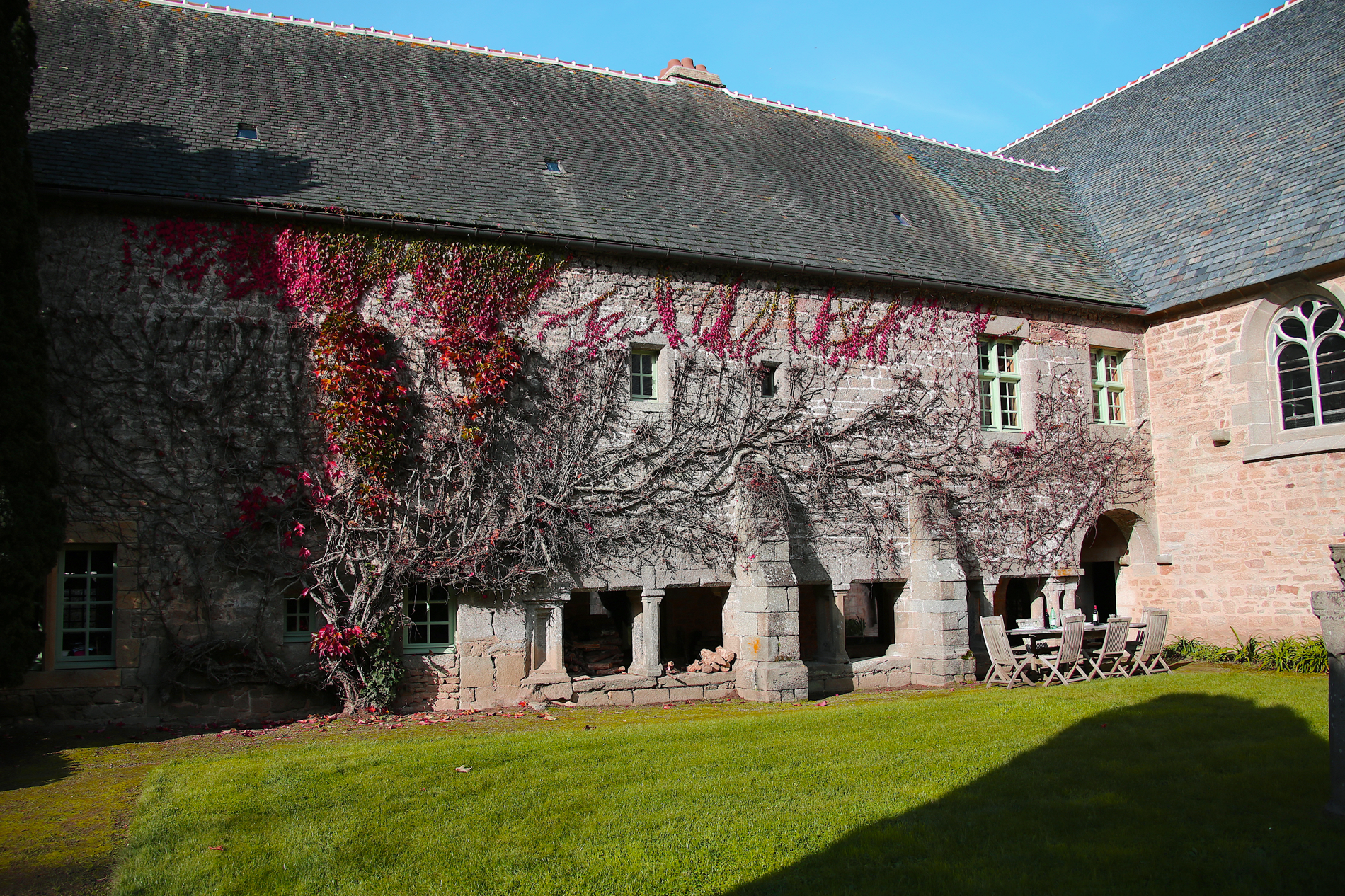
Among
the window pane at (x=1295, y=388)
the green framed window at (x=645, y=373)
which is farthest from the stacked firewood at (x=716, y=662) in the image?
the window pane at (x=1295, y=388)

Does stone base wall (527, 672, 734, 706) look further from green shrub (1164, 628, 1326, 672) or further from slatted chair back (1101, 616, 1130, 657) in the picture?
green shrub (1164, 628, 1326, 672)

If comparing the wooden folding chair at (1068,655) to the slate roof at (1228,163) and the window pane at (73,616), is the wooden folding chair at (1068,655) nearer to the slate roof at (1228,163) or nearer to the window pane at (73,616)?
the slate roof at (1228,163)

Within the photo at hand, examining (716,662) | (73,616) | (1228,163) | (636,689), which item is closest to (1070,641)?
(716,662)

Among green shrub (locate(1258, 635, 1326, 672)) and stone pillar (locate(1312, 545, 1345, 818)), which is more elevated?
stone pillar (locate(1312, 545, 1345, 818))

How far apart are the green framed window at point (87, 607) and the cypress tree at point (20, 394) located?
91cm

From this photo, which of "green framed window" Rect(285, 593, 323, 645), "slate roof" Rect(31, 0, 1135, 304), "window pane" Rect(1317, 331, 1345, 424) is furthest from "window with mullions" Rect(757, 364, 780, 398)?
"window pane" Rect(1317, 331, 1345, 424)

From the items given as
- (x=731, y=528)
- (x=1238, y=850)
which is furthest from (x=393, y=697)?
(x=1238, y=850)

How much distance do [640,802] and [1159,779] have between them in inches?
130

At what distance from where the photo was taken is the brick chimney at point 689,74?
15.7 metres

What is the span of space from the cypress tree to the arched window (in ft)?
44.8

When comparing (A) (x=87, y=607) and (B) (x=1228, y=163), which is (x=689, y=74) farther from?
(A) (x=87, y=607)

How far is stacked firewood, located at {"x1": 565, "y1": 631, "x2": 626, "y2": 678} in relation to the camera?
417 inches

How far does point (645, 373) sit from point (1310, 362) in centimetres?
827

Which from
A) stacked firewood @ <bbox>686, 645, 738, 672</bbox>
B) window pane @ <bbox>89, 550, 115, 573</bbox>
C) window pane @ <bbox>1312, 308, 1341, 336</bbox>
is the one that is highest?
window pane @ <bbox>1312, 308, 1341, 336</bbox>
